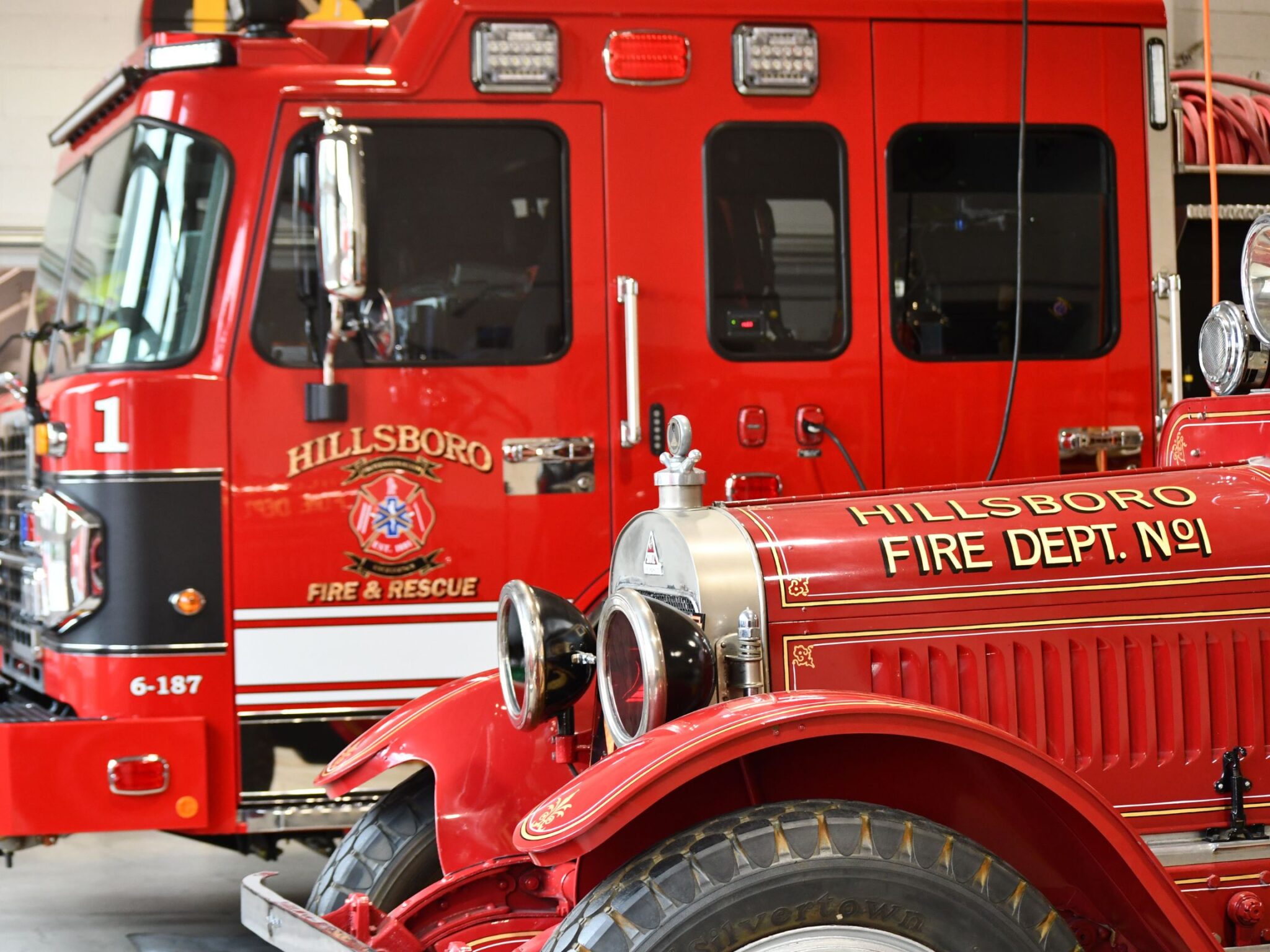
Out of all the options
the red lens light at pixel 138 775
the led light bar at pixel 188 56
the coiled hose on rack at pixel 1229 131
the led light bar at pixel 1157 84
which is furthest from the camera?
the coiled hose on rack at pixel 1229 131

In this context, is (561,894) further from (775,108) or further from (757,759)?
(775,108)

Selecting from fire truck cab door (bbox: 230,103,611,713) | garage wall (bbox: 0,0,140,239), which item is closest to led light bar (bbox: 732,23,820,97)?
fire truck cab door (bbox: 230,103,611,713)

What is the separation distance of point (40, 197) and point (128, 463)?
17.0 ft

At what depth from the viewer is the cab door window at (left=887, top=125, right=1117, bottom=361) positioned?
197 inches

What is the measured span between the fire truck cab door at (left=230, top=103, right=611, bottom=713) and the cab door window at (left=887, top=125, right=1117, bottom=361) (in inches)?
41.3

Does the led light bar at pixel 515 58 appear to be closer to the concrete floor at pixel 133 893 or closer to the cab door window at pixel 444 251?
the cab door window at pixel 444 251

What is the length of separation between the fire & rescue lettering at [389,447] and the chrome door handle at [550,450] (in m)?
0.07

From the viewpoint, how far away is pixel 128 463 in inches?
177

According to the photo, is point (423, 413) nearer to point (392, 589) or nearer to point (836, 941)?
point (392, 589)

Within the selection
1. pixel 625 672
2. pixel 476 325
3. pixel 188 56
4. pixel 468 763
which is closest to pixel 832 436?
pixel 476 325

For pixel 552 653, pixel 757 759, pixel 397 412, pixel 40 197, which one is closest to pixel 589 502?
pixel 397 412

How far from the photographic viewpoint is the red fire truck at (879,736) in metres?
2.42

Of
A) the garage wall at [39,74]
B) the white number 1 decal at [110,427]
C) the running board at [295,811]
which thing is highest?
the garage wall at [39,74]

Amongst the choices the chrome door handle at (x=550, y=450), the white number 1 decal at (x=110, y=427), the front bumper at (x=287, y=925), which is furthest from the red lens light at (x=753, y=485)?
the front bumper at (x=287, y=925)
